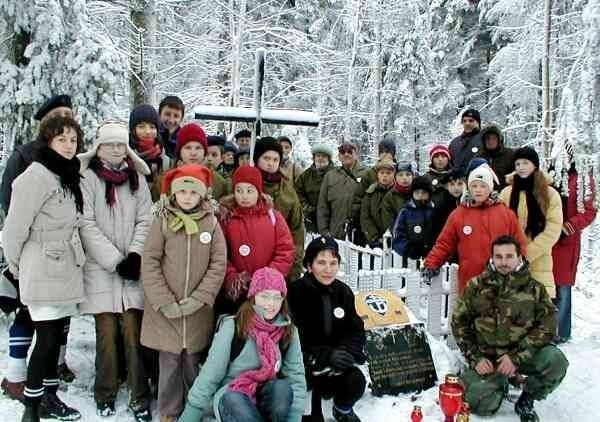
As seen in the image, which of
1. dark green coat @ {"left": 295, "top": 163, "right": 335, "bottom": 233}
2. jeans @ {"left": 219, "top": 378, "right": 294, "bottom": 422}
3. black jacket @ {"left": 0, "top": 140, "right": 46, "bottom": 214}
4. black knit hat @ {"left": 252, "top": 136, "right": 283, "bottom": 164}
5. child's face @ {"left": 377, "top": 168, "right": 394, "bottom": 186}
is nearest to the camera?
jeans @ {"left": 219, "top": 378, "right": 294, "bottom": 422}

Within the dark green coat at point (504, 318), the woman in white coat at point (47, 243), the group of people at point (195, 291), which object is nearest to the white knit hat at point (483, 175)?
the group of people at point (195, 291)

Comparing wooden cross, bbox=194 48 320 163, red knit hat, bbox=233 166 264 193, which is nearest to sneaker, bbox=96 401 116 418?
red knit hat, bbox=233 166 264 193

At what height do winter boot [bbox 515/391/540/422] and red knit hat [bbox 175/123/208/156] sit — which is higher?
red knit hat [bbox 175/123/208/156]

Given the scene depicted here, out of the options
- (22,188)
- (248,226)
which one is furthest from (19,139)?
(248,226)

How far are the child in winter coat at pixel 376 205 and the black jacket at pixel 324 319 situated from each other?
9.85 ft

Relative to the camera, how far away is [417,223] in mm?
6668

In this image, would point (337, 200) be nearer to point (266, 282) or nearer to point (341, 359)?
point (341, 359)

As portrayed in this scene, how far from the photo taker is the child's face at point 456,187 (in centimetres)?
679

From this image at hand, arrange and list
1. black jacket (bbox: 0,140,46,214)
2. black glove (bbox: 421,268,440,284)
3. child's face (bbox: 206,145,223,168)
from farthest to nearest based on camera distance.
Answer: child's face (bbox: 206,145,223,168) < black glove (bbox: 421,268,440,284) < black jacket (bbox: 0,140,46,214)

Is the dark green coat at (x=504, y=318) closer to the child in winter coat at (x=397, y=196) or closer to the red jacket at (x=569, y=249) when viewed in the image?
the red jacket at (x=569, y=249)

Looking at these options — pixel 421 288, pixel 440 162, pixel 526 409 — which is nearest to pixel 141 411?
pixel 526 409

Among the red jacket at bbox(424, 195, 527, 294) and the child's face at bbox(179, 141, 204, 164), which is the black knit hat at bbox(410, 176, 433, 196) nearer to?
the red jacket at bbox(424, 195, 527, 294)

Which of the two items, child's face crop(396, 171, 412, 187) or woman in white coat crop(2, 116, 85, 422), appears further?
child's face crop(396, 171, 412, 187)

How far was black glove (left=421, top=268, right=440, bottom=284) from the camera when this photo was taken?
19.3 feet
